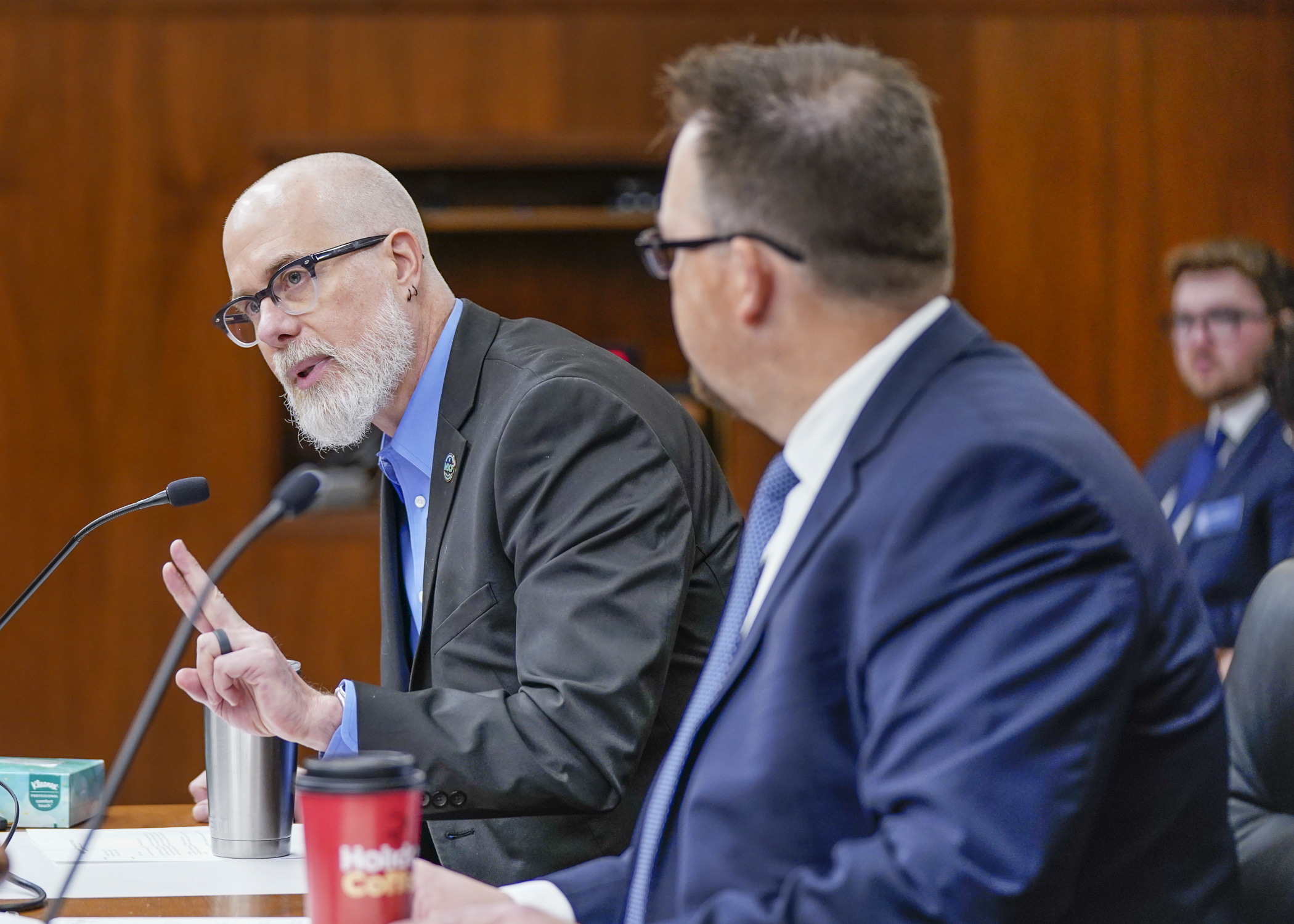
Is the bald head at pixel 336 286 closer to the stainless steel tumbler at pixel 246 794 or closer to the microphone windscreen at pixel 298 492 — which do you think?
the stainless steel tumbler at pixel 246 794

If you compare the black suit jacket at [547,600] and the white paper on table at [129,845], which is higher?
the black suit jacket at [547,600]

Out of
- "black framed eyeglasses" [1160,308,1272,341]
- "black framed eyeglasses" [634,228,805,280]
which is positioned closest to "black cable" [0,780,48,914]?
"black framed eyeglasses" [634,228,805,280]

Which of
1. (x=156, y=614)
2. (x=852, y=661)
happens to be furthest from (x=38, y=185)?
(x=852, y=661)

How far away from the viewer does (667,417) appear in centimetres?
165

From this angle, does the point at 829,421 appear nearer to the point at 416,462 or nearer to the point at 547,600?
the point at 547,600

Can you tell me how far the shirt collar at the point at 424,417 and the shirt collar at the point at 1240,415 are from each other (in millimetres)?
2320

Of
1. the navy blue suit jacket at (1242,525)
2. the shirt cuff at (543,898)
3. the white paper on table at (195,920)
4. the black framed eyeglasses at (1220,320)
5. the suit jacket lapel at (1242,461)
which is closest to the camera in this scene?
the shirt cuff at (543,898)

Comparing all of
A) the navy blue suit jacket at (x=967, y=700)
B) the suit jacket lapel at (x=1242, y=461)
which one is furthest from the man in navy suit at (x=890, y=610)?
the suit jacket lapel at (x=1242, y=461)

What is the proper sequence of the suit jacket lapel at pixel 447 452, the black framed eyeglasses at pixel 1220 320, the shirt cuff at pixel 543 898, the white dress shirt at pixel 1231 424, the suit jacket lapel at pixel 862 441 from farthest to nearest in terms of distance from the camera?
the black framed eyeglasses at pixel 1220 320, the white dress shirt at pixel 1231 424, the suit jacket lapel at pixel 447 452, the shirt cuff at pixel 543 898, the suit jacket lapel at pixel 862 441

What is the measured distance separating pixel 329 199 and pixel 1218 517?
2.31 metres

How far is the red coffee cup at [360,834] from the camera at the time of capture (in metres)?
0.84

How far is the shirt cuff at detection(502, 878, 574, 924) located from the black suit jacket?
266mm

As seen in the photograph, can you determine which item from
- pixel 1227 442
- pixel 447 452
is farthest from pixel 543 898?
pixel 1227 442

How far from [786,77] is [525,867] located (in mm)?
945
